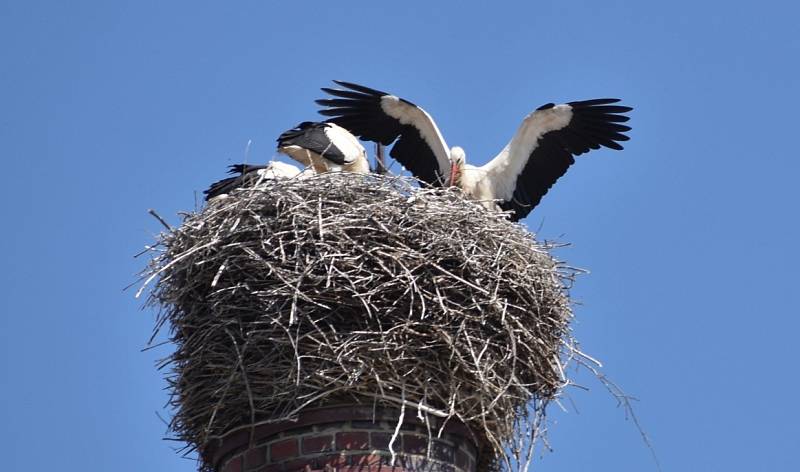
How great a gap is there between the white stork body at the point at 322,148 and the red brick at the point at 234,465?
376cm

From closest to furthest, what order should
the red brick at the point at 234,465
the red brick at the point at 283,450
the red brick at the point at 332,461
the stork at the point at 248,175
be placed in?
1. the red brick at the point at 332,461
2. the red brick at the point at 283,450
3. the red brick at the point at 234,465
4. the stork at the point at 248,175

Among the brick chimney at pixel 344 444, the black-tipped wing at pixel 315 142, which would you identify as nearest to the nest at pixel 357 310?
the brick chimney at pixel 344 444

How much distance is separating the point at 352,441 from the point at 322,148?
412cm

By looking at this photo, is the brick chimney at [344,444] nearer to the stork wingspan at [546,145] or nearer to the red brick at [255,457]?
the red brick at [255,457]

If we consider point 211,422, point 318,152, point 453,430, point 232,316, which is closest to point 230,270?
point 232,316

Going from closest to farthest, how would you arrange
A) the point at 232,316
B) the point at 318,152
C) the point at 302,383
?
the point at 302,383, the point at 232,316, the point at 318,152

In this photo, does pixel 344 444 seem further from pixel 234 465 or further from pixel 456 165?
pixel 456 165

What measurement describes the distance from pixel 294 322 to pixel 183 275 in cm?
101

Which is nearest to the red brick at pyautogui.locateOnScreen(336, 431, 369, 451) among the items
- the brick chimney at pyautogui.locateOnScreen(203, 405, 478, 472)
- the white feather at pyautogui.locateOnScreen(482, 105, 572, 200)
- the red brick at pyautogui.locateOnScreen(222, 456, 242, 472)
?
the brick chimney at pyautogui.locateOnScreen(203, 405, 478, 472)

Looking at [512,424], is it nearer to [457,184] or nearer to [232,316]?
[232,316]

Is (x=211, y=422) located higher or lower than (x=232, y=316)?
lower

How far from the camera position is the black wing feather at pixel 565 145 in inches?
438

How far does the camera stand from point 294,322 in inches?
282

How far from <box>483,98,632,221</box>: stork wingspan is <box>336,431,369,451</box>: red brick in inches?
171
